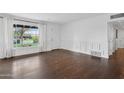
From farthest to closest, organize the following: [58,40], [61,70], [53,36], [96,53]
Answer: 1. [58,40]
2. [53,36]
3. [96,53]
4. [61,70]

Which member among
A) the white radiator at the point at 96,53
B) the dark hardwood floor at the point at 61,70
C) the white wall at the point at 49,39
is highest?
the white wall at the point at 49,39

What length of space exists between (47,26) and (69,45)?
2.26 metres

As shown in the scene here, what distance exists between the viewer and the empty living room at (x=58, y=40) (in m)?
4.27

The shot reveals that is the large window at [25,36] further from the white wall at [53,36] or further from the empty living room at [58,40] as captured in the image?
the white wall at [53,36]

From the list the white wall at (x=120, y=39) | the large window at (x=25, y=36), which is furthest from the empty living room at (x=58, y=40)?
the white wall at (x=120, y=39)

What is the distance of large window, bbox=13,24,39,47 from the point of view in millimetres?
5625

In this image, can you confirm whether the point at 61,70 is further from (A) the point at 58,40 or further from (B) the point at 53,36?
(A) the point at 58,40

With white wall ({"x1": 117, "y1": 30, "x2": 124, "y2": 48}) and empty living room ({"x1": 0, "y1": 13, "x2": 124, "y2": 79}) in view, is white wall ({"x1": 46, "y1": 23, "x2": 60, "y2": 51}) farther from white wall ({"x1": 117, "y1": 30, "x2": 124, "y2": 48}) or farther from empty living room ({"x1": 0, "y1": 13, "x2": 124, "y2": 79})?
white wall ({"x1": 117, "y1": 30, "x2": 124, "y2": 48})

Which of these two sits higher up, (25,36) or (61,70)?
(25,36)

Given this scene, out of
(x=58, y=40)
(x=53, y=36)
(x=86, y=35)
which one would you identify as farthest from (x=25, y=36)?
(x=86, y=35)

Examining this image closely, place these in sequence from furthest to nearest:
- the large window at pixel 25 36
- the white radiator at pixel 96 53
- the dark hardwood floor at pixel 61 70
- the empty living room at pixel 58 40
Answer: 1. the large window at pixel 25 36
2. the white radiator at pixel 96 53
3. the empty living room at pixel 58 40
4. the dark hardwood floor at pixel 61 70

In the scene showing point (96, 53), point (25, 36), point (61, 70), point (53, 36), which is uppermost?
point (53, 36)

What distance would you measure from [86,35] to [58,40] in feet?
9.46

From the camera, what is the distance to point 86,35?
243 inches
